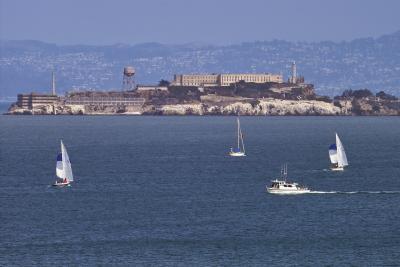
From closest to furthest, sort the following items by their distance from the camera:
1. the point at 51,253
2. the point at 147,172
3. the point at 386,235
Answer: the point at 51,253, the point at 386,235, the point at 147,172

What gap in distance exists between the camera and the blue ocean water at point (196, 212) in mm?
60406

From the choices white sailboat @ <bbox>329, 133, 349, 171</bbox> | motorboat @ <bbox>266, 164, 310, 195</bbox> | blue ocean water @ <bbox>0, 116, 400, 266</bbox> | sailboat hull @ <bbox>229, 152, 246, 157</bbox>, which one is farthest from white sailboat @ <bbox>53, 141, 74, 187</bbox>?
sailboat hull @ <bbox>229, 152, 246, 157</bbox>

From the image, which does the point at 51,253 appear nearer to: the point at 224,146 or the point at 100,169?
the point at 100,169

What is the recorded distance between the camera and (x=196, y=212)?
74.6m

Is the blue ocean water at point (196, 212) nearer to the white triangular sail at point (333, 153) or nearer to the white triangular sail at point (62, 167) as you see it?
the white triangular sail at point (62, 167)

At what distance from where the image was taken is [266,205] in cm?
7800

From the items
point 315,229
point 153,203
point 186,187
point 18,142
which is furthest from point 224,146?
point 315,229

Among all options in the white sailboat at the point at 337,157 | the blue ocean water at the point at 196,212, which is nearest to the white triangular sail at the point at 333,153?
the white sailboat at the point at 337,157

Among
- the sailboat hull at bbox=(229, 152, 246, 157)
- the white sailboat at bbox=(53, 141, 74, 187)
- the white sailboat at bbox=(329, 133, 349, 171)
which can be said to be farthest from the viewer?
the sailboat hull at bbox=(229, 152, 246, 157)

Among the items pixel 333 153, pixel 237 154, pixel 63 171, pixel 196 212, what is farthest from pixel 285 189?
pixel 237 154

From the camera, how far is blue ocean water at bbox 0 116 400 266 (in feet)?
198

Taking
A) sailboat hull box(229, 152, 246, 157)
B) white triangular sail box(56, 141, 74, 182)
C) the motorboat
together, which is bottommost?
sailboat hull box(229, 152, 246, 157)

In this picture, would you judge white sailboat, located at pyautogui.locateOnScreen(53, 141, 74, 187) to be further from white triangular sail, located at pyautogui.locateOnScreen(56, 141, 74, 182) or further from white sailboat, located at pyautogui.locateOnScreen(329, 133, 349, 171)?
white sailboat, located at pyautogui.locateOnScreen(329, 133, 349, 171)

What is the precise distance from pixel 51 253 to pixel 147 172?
144ft
